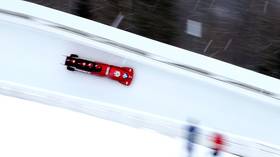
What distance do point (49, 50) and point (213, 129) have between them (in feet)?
4.74

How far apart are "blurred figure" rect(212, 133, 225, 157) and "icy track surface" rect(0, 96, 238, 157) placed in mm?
54

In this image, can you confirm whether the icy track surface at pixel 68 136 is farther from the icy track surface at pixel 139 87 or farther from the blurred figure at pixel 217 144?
the icy track surface at pixel 139 87

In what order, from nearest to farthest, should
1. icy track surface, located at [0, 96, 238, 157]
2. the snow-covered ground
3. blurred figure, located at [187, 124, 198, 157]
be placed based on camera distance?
icy track surface, located at [0, 96, 238, 157], blurred figure, located at [187, 124, 198, 157], the snow-covered ground

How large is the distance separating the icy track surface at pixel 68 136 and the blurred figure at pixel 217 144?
0.05 metres

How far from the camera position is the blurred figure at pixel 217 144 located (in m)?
3.28

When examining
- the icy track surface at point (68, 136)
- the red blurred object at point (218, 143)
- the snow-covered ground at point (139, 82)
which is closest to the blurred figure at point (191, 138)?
the icy track surface at point (68, 136)

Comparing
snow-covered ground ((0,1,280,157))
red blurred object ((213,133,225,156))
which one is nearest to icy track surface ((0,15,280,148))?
snow-covered ground ((0,1,280,157))

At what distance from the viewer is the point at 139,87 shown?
3.91 m

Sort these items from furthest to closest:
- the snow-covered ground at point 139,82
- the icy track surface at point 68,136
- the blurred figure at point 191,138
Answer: the snow-covered ground at point 139,82
the blurred figure at point 191,138
the icy track surface at point 68,136

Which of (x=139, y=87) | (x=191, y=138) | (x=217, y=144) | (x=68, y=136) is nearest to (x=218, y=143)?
(x=217, y=144)

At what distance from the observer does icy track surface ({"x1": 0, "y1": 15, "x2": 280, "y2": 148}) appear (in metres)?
3.79

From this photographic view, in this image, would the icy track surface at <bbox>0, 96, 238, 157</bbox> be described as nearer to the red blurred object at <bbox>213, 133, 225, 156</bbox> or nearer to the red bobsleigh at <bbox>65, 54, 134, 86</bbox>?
the red blurred object at <bbox>213, 133, 225, 156</bbox>

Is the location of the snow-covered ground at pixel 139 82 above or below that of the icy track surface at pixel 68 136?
above

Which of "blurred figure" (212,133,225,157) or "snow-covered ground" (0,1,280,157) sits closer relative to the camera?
"blurred figure" (212,133,225,157)
